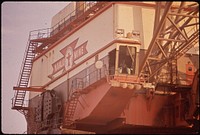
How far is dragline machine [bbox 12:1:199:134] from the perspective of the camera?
18.5m

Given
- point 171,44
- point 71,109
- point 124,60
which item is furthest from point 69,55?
point 171,44

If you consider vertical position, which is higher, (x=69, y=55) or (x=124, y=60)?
(x=69, y=55)

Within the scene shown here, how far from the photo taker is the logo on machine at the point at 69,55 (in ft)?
71.4

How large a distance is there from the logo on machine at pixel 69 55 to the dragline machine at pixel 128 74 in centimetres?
5

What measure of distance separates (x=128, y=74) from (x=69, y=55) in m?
5.48

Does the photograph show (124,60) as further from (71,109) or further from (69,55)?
(69,55)

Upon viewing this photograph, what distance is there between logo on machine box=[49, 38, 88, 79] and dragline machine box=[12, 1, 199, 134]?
54mm

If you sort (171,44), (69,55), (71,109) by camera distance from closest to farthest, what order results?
(171,44) → (71,109) → (69,55)

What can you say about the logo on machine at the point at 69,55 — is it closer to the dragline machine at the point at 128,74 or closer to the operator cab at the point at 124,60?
the dragline machine at the point at 128,74

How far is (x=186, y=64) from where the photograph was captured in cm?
2098

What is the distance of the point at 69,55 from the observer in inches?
903

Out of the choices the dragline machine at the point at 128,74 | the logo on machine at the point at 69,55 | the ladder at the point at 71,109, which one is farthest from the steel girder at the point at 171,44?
the ladder at the point at 71,109

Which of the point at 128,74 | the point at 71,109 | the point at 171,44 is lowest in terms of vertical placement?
the point at 71,109

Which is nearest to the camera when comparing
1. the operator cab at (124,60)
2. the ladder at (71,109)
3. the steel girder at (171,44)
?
the steel girder at (171,44)
